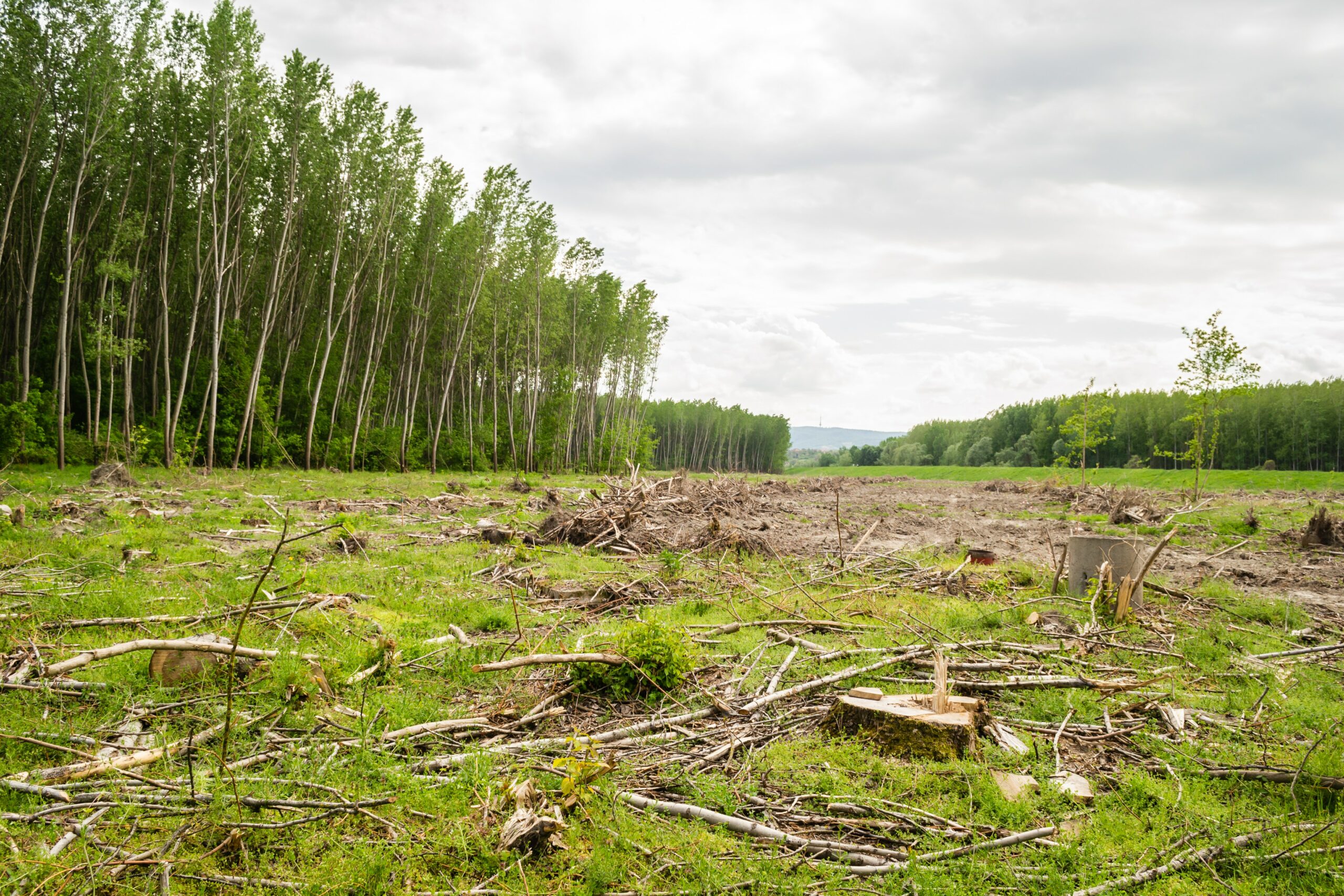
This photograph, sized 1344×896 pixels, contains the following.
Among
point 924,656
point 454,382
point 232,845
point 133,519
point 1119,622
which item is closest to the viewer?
point 232,845

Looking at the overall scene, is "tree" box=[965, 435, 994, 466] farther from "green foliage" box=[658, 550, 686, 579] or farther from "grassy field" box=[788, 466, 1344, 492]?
"green foliage" box=[658, 550, 686, 579]

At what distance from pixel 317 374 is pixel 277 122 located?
13.4 m

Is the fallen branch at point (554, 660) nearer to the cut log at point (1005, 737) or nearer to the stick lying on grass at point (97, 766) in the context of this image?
the stick lying on grass at point (97, 766)

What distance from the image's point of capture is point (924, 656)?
638 cm

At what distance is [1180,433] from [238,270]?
78.0 metres

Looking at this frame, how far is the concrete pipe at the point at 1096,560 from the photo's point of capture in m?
8.60

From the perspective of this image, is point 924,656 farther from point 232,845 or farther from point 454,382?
point 454,382

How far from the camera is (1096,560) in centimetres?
888

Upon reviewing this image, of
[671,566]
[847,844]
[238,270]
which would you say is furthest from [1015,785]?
[238,270]

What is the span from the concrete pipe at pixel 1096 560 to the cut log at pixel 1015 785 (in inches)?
206

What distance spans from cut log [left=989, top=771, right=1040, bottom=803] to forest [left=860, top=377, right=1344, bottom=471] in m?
48.0

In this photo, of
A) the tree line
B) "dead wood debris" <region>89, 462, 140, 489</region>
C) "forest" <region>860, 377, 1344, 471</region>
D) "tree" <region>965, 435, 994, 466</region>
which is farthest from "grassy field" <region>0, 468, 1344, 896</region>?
"tree" <region>965, 435, 994, 466</region>

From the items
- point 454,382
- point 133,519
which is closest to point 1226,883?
point 133,519

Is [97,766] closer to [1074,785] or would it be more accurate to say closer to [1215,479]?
[1074,785]
